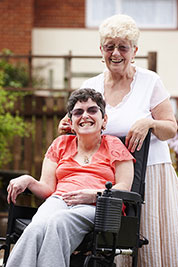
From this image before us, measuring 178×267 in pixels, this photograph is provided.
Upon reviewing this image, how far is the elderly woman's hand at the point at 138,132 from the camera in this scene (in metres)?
3.76

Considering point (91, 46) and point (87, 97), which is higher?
point (91, 46)

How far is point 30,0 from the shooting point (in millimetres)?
11852

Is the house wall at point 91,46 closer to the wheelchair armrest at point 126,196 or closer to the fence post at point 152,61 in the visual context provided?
the fence post at point 152,61

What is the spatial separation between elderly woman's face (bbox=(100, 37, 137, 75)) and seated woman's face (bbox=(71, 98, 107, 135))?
0.37m

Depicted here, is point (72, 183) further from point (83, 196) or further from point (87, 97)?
point (87, 97)

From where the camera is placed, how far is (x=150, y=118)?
12.8ft

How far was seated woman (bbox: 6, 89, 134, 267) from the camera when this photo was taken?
310cm

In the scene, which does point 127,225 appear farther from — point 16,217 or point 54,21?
point 54,21

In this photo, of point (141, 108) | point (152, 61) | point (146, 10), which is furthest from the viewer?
point (146, 10)

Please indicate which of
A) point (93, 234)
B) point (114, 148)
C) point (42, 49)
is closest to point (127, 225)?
point (93, 234)

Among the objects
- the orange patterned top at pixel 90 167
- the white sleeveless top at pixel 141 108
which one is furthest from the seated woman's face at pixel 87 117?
the white sleeveless top at pixel 141 108

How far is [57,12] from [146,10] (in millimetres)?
1979

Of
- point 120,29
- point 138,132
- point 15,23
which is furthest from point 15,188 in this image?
point 15,23

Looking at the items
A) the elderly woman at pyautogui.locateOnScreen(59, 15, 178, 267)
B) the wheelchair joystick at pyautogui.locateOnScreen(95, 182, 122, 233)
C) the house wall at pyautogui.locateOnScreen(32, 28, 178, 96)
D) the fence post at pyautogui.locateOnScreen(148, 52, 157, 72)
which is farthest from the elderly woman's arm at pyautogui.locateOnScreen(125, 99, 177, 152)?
the house wall at pyautogui.locateOnScreen(32, 28, 178, 96)
